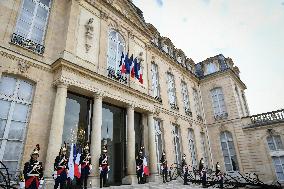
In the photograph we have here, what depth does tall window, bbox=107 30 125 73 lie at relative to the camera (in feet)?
35.8

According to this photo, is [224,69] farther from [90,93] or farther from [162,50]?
[90,93]

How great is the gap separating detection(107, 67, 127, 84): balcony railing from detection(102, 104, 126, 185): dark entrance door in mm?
1341

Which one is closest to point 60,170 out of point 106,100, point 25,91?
point 25,91

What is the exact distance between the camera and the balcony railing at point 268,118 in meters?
16.1

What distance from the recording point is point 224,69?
19109 millimetres

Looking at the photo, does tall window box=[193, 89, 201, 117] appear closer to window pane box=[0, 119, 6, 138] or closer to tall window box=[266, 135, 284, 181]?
tall window box=[266, 135, 284, 181]

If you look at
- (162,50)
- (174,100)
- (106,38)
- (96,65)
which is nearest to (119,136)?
(96,65)

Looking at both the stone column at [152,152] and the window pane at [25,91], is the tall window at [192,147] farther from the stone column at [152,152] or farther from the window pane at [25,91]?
the window pane at [25,91]

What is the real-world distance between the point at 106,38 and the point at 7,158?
6.61 meters

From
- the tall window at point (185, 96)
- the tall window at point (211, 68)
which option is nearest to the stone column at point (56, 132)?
the tall window at point (185, 96)

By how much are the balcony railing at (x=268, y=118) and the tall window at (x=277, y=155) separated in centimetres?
113

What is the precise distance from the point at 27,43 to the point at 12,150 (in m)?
3.76

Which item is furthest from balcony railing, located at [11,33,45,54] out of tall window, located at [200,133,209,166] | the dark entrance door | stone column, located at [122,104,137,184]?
tall window, located at [200,133,209,166]

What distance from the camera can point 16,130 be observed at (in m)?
7.09
